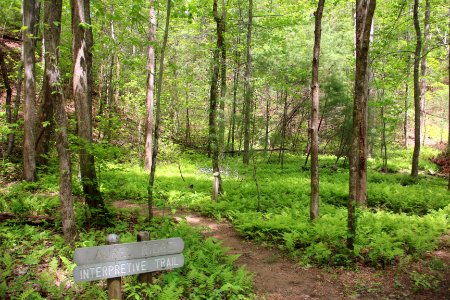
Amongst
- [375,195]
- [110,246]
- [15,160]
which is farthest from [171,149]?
[110,246]

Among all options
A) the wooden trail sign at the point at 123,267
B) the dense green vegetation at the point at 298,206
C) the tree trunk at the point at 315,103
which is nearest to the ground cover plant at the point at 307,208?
the dense green vegetation at the point at 298,206

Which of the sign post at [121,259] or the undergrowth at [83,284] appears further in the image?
the undergrowth at [83,284]

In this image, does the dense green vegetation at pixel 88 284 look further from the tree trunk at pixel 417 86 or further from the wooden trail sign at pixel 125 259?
the tree trunk at pixel 417 86

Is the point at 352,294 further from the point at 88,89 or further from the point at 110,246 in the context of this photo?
the point at 88,89

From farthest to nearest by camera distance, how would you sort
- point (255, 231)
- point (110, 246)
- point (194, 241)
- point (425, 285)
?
point (255, 231) < point (194, 241) < point (425, 285) < point (110, 246)

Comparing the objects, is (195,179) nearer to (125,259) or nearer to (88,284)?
(88,284)

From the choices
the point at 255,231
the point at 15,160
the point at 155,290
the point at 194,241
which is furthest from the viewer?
the point at 15,160

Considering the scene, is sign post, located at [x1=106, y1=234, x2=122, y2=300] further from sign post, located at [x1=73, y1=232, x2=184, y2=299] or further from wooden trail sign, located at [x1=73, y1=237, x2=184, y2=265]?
wooden trail sign, located at [x1=73, y1=237, x2=184, y2=265]

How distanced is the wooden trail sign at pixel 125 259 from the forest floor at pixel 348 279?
2.44m

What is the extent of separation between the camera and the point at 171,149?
1933 centimetres

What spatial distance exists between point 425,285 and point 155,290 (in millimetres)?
4766

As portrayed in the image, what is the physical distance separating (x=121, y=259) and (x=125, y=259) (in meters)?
0.04

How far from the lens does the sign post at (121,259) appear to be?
3.34 meters

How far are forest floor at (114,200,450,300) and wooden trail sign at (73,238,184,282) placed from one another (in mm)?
2442
